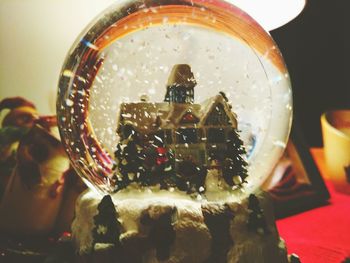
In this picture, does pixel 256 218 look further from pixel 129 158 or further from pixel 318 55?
pixel 318 55

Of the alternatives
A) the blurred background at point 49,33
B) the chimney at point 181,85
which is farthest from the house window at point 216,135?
the blurred background at point 49,33

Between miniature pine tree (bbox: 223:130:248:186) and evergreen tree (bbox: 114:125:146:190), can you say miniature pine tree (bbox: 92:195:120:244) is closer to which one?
evergreen tree (bbox: 114:125:146:190)

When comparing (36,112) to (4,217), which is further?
(36,112)

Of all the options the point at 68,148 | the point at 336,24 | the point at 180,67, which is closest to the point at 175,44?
the point at 180,67

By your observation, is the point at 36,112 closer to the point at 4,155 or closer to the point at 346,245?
the point at 4,155

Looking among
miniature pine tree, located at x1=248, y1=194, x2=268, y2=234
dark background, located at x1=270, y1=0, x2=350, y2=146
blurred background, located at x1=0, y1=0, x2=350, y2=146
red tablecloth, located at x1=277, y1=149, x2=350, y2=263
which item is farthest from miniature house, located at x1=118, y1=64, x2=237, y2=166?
dark background, located at x1=270, y1=0, x2=350, y2=146

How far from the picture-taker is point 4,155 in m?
1.59

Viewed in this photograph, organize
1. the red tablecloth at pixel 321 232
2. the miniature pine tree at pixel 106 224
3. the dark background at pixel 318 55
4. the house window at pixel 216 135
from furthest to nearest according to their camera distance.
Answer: the dark background at pixel 318 55 < the red tablecloth at pixel 321 232 < the house window at pixel 216 135 < the miniature pine tree at pixel 106 224

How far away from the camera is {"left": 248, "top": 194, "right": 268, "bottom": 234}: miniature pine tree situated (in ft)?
3.44

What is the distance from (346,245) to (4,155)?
4.79 ft

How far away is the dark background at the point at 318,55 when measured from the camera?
2268 mm

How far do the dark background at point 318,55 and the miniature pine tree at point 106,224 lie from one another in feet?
5.51

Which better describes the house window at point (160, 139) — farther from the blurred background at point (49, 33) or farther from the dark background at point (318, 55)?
the dark background at point (318, 55)

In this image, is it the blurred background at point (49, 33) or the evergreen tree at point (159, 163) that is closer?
the evergreen tree at point (159, 163)
